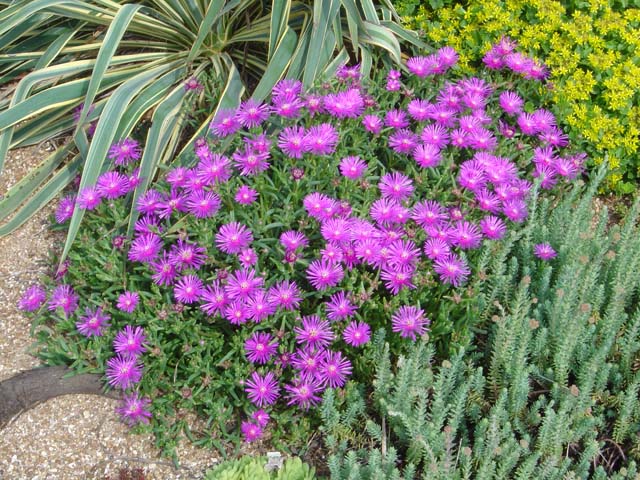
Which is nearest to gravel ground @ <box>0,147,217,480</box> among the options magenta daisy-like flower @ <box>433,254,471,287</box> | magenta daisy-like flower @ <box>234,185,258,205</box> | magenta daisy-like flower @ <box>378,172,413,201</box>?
magenta daisy-like flower @ <box>234,185,258,205</box>

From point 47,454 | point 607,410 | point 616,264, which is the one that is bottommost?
point 47,454

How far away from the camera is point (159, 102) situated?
129 inches

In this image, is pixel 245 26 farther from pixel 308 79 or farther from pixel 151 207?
pixel 151 207

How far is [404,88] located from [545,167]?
2.12ft

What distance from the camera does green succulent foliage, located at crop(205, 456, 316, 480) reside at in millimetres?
2217

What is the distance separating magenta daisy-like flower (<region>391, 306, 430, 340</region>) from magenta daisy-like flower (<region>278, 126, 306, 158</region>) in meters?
0.66

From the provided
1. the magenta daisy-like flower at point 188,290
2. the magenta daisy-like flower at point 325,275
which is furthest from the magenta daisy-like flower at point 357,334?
the magenta daisy-like flower at point 188,290

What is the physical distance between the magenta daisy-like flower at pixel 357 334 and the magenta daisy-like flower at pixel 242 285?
A: 0.31 metres

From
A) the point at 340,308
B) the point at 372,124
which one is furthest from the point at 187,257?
the point at 372,124

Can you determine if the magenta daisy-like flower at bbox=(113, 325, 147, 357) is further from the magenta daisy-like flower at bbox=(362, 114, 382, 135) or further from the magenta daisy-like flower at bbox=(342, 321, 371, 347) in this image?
the magenta daisy-like flower at bbox=(362, 114, 382, 135)

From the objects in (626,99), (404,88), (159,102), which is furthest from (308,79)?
(626,99)

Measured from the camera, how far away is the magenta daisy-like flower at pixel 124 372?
2.45 m

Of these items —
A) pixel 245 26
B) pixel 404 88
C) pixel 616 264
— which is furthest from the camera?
pixel 245 26

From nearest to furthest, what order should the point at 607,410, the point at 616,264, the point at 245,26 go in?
1. the point at 607,410
2. the point at 616,264
3. the point at 245,26
